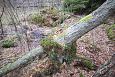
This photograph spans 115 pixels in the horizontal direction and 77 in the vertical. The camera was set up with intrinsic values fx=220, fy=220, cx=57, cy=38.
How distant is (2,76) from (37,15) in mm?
6061

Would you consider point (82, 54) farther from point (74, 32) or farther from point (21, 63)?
point (21, 63)

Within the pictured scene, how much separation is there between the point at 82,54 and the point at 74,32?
1.42m

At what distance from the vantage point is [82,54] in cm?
712

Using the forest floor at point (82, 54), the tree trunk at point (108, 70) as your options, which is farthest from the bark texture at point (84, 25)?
the tree trunk at point (108, 70)

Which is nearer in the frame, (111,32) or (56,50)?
(56,50)

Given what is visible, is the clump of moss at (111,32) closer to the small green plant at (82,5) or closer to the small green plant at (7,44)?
the small green plant at (82,5)

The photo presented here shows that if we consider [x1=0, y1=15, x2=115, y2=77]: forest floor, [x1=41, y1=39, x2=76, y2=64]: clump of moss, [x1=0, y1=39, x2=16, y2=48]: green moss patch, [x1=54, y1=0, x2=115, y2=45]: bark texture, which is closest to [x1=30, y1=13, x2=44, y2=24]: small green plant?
[x1=0, y1=39, x2=16, y2=48]: green moss patch

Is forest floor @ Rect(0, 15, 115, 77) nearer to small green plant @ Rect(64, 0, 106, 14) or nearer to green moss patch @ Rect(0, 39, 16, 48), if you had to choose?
green moss patch @ Rect(0, 39, 16, 48)

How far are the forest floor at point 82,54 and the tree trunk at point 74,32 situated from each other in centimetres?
24

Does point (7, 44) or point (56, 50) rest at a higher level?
point (56, 50)

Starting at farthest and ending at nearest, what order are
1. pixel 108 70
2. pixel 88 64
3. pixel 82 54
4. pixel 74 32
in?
1. pixel 82 54
2. pixel 88 64
3. pixel 74 32
4. pixel 108 70

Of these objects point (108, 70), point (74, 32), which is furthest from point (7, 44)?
point (108, 70)

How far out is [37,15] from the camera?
11297 mm

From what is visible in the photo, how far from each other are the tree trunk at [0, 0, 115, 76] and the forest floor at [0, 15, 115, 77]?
0.77 ft
